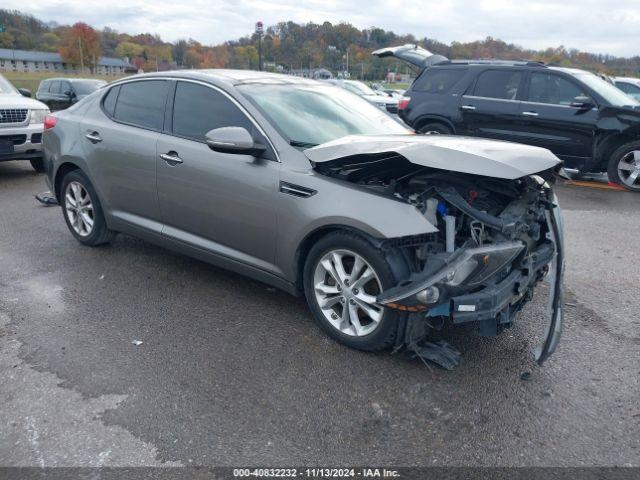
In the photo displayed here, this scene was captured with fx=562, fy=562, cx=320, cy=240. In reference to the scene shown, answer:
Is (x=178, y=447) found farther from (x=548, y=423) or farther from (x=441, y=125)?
(x=441, y=125)

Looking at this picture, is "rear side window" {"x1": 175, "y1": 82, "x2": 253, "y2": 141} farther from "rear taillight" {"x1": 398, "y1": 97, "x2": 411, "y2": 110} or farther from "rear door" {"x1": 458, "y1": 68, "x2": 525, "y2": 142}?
"rear taillight" {"x1": 398, "y1": 97, "x2": 411, "y2": 110}

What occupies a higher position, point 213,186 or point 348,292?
point 213,186

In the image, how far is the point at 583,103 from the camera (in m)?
8.48

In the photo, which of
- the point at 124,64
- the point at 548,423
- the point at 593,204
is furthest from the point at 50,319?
the point at 124,64

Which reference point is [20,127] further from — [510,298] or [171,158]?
[510,298]

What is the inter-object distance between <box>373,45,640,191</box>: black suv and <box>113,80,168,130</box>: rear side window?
20.6 feet

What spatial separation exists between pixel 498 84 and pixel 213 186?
22.7 feet

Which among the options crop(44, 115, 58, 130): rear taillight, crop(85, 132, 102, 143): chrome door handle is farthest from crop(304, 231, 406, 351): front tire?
crop(44, 115, 58, 130): rear taillight

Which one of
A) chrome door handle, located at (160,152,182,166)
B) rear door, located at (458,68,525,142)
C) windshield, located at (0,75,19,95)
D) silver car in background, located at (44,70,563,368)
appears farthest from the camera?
windshield, located at (0,75,19,95)

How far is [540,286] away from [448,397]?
6.77 feet

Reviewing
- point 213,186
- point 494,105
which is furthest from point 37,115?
point 494,105

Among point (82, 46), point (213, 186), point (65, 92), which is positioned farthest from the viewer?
point (82, 46)

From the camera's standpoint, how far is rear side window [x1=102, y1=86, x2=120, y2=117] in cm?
509

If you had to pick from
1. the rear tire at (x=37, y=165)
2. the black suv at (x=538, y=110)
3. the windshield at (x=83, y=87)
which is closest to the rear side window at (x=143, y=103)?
the rear tire at (x=37, y=165)
